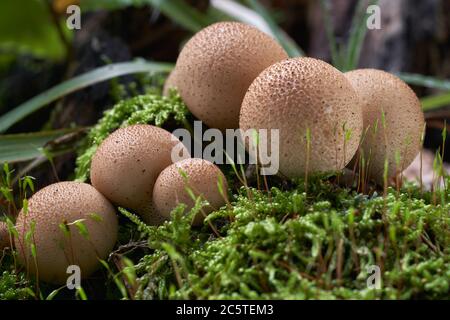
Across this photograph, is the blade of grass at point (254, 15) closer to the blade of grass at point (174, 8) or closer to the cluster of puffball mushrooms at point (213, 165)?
the blade of grass at point (174, 8)

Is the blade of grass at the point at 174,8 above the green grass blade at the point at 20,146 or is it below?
above

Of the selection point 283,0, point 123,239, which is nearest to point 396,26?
point 283,0

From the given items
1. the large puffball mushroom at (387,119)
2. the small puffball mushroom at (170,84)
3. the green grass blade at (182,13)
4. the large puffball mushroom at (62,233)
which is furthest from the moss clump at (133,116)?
the green grass blade at (182,13)

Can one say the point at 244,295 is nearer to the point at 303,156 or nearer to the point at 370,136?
the point at 303,156

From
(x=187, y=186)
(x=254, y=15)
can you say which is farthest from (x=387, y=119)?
(x=254, y=15)

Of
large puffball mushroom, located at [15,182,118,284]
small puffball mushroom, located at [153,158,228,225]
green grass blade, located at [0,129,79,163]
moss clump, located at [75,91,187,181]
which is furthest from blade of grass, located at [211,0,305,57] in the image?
large puffball mushroom, located at [15,182,118,284]
